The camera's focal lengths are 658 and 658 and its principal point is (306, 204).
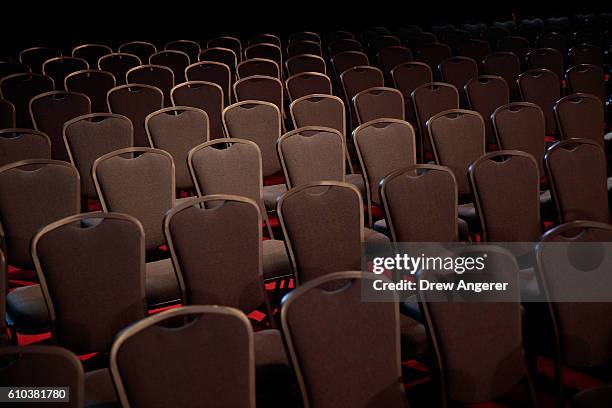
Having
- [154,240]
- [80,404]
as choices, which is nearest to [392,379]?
[80,404]

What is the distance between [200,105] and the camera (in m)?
5.43

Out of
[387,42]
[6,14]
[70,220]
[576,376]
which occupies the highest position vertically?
[6,14]

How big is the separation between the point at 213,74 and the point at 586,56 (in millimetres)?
3982

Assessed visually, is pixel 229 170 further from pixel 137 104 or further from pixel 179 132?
pixel 137 104

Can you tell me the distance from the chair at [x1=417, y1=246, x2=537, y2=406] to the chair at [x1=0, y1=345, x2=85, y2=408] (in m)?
1.20

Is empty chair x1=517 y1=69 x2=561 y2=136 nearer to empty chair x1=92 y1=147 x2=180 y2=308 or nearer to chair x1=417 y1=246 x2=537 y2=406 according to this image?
empty chair x1=92 y1=147 x2=180 y2=308

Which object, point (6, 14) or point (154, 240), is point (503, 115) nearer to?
point (154, 240)

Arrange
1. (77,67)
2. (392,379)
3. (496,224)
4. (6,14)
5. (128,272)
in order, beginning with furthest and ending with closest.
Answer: (6,14), (77,67), (496,224), (128,272), (392,379)

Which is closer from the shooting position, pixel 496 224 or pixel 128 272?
pixel 128 272

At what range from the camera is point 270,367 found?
8.71 feet

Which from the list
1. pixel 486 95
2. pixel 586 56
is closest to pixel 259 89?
pixel 486 95

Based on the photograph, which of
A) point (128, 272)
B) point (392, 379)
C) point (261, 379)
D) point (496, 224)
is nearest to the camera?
point (392, 379)

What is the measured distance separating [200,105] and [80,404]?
3771mm

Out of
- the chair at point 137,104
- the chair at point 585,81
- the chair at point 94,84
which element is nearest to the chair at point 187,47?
the chair at point 94,84
